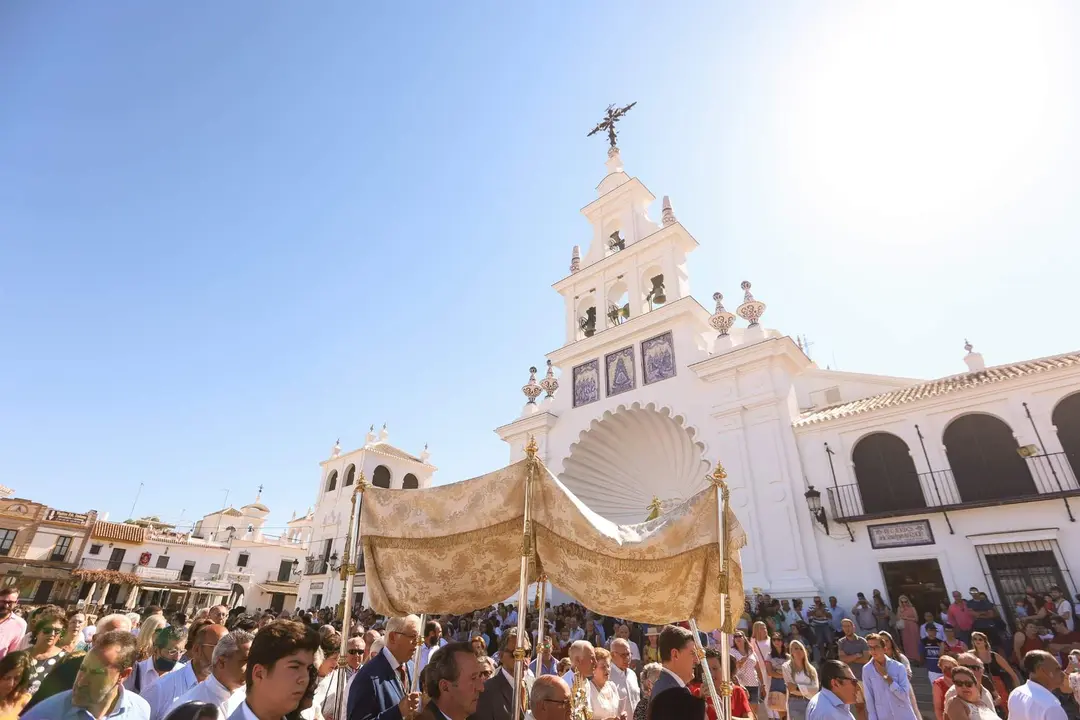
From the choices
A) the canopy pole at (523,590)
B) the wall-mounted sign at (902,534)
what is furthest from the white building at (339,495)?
the canopy pole at (523,590)

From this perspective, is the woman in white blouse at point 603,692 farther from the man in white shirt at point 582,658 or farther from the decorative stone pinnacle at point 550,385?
the decorative stone pinnacle at point 550,385

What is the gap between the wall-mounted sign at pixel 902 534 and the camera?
10.6 meters

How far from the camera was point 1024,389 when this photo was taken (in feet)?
35.2

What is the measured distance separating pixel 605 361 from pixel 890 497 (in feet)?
28.0

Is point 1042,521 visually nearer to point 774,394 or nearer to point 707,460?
point 774,394

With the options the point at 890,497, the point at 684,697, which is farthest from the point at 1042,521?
the point at 684,697

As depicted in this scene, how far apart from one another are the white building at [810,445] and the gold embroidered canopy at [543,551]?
8.61 metres

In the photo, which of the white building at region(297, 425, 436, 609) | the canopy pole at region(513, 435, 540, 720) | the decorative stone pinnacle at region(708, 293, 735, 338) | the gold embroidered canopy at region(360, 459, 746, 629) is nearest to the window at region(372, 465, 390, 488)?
the white building at region(297, 425, 436, 609)

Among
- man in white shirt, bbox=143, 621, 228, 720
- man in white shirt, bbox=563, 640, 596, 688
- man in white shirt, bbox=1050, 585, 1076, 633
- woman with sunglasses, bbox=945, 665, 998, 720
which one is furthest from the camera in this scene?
man in white shirt, bbox=1050, 585, 1076, 633

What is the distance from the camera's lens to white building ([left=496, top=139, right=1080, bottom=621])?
10148 millimetres

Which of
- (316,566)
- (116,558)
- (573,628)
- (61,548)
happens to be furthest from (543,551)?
(116,558)

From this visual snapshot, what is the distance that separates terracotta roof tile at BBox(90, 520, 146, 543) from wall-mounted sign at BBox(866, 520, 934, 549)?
38.3 metres

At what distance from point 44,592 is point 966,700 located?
3909cm

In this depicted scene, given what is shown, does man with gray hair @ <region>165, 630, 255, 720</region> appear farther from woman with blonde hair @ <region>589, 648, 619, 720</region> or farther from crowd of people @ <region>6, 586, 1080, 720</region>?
woman with blonde hair @ <region>589, 648, 619, 720</region>
